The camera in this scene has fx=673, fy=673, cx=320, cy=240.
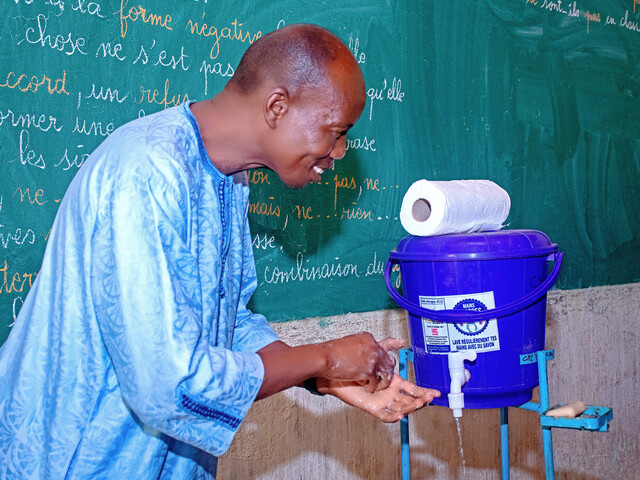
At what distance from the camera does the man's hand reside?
1553 millimetres

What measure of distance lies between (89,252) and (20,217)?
74 cm

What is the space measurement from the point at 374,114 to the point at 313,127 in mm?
1136

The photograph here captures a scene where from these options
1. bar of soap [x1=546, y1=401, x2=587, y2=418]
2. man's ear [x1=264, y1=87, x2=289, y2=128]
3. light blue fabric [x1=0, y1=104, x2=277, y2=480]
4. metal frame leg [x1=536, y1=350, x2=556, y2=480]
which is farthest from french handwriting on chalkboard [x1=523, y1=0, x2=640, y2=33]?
light blue fabric [x1=0, y1=104, x2=277, y2=480]

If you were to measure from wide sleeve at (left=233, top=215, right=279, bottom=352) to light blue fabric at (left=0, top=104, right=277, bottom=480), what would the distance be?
0.87ft

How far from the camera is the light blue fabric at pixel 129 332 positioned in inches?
39.6

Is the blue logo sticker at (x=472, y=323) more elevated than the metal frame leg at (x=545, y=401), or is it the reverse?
the blue logo sticker at (x=472, y=323)

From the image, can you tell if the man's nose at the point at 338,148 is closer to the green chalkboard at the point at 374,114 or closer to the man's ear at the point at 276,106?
the man's ear at the point at 276,106

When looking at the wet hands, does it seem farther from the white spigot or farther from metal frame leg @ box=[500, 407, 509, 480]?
metal frame leg @ box=[500, 407, 509, 480]

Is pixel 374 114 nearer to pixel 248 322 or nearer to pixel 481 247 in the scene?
pixel 481 247

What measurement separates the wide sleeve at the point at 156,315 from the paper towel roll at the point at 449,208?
107cm

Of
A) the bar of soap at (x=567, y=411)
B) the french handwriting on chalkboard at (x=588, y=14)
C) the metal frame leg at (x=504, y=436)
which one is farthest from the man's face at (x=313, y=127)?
the french handwriting on chalkboard at (x=588, y=14)

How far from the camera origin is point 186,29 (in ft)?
6.28

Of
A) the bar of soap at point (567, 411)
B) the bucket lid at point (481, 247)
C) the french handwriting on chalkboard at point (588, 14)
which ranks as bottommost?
the bar of soap at point (567, 411)

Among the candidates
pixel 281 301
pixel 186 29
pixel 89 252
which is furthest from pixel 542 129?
pixel 89 252
